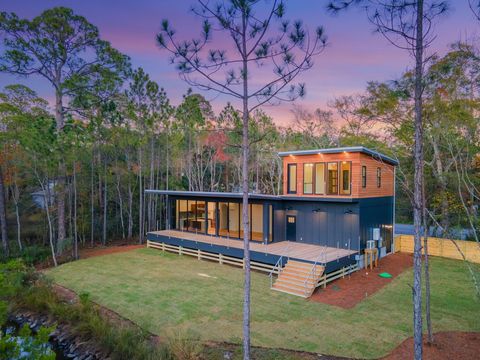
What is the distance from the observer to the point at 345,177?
1368 centimetres

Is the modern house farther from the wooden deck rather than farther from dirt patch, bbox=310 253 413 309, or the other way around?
dirt patch, bbox=310 253 413 309

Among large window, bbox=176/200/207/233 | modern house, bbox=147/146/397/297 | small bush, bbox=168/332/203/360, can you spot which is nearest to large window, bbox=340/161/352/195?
modern house, bbox=147/146/397/297

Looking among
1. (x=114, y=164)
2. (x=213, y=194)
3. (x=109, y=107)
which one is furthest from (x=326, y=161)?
(x=114, y=164)

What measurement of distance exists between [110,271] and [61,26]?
1145 centimetres

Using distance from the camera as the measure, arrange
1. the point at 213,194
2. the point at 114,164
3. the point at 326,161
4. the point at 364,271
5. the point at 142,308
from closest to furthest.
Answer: the point at 142,308, the point at 364,271, the point at 326,161, the point at 213,194, the point at 114,164

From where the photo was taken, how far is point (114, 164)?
21938 millimetres

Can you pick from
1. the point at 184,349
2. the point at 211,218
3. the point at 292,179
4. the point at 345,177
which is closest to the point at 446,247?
the point at 345,177

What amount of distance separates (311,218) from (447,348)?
8115 mm

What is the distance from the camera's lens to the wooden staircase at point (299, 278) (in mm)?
10218

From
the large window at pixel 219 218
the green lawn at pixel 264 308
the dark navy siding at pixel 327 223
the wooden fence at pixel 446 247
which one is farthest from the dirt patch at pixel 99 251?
the wooden fence at pixel 446 247

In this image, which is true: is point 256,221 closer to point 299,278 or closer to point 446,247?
point 299,278

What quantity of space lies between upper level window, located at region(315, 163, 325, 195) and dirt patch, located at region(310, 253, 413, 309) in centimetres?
386

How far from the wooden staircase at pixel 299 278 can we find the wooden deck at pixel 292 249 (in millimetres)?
362

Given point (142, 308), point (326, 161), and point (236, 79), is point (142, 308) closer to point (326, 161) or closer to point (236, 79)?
point (236, 79)
